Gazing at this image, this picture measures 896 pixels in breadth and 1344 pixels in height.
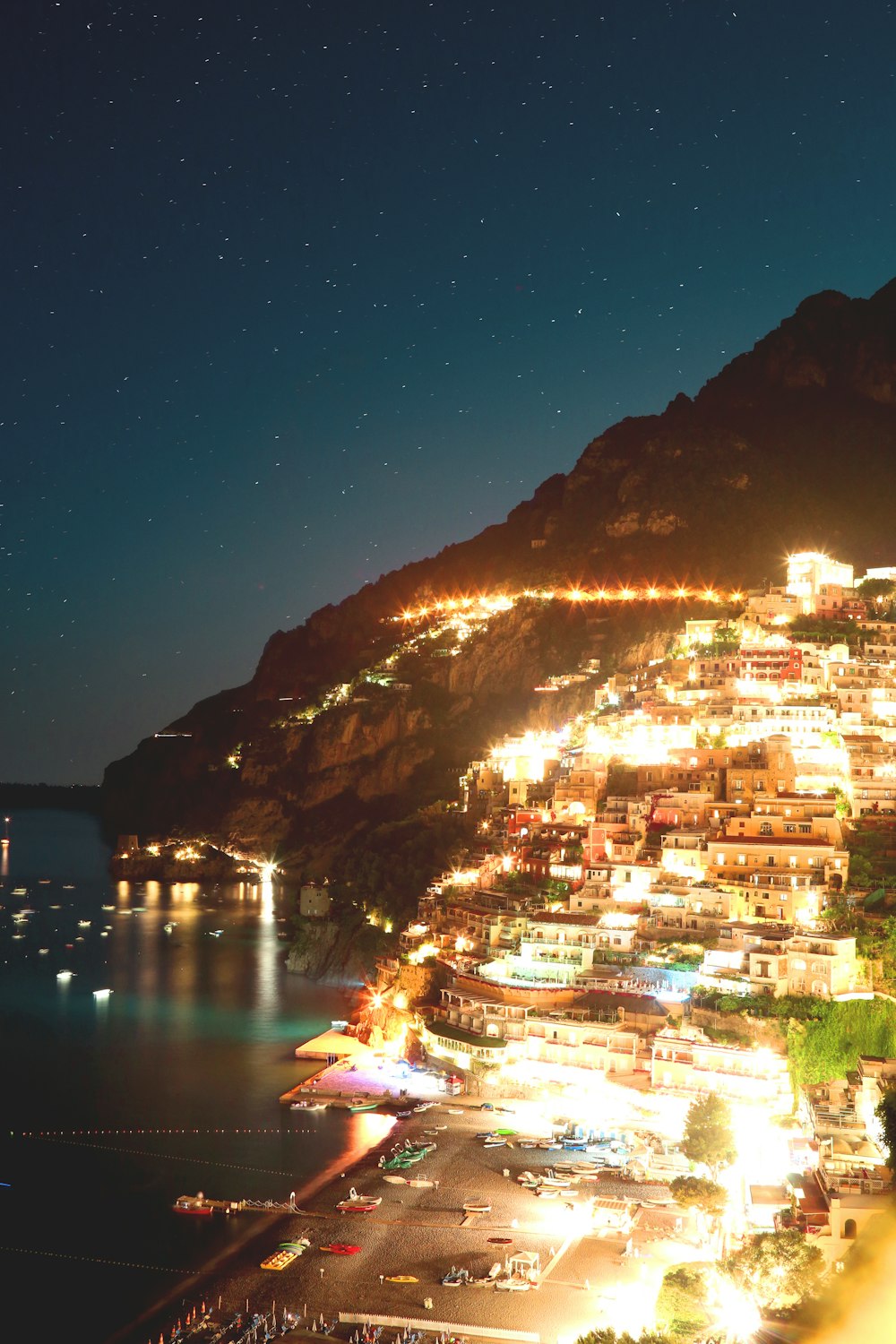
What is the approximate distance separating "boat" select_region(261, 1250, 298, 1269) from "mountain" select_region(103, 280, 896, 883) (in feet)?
98.6

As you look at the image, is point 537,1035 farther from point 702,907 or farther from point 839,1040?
point 839,1040

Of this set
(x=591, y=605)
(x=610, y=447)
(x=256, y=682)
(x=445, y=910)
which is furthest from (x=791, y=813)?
(x=256, y=682)

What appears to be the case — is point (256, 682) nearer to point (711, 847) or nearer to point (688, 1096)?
point (711, 847)

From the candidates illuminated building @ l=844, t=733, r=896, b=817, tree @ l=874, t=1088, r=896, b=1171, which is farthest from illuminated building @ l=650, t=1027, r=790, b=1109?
illuminated building @ l=844, t=733, r=896, b=817

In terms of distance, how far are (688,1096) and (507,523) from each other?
86.7m

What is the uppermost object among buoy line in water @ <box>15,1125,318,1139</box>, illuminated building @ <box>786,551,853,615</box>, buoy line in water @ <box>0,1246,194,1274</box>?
illuminated building @ <box>786,551,853,615</box>

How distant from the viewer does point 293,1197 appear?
27469 mm

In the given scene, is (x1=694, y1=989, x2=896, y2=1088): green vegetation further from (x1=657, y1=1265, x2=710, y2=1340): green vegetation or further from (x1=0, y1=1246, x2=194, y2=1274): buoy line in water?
(x1=0, y1=1246, x2=194, y2=1274): buoy line in water

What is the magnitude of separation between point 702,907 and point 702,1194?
1426cm

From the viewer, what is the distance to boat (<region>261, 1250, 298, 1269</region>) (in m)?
24.1

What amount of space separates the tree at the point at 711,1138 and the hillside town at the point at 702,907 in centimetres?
87

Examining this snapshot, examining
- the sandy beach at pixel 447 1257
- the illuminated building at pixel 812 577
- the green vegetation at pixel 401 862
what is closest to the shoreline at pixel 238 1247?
the sandy beach at pixel 447 1257

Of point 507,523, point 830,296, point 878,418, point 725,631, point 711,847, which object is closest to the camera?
point 711,847

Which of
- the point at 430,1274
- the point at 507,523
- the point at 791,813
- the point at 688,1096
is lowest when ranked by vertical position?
the point at 430,1274
